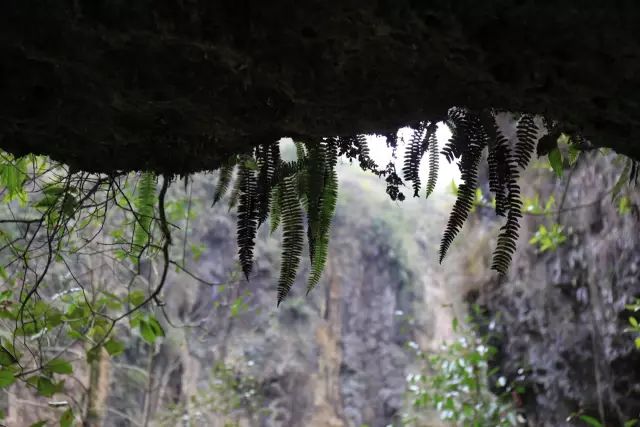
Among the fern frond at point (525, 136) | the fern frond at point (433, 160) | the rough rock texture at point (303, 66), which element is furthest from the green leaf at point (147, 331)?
the fern frond at point (525, 136)

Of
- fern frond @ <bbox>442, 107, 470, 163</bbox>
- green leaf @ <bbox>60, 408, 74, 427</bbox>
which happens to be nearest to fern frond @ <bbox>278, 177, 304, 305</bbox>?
fern frond @ <bbox>442, 107, 470, 163</bbox>

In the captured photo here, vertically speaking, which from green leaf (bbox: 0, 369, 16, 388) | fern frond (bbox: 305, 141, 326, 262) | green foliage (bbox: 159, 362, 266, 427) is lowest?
green foliage (bbox: 159, 362, 266, 427)

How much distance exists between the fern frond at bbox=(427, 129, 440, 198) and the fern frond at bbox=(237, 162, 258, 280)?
0.46 metres

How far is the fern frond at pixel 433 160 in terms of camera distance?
141cm

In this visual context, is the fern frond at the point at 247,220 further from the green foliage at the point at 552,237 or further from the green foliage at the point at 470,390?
the green foliage at the point at 470,390

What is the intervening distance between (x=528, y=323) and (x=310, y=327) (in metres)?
5.07

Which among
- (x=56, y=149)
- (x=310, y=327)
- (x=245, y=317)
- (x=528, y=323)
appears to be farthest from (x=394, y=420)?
(x=56, y=149)

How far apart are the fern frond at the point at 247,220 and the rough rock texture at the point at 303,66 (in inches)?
9.8

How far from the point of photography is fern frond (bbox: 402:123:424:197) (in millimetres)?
1323

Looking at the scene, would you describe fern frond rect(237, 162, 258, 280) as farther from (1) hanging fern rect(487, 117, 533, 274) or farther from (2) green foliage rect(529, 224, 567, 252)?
(2) green foliage rect(529, 224, 567, 252)

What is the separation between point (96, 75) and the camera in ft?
3.30

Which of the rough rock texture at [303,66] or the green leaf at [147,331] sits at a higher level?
the rough rock texture at [303,66]

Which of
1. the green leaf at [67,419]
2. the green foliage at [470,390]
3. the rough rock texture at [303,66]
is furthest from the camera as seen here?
the green foliage at [470,390]

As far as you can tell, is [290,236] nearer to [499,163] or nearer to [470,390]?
[499,163]
